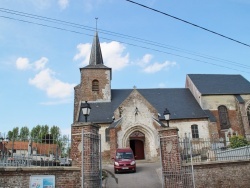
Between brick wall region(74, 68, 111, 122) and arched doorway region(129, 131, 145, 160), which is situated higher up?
brick wall region(74, 68, 111, 122)

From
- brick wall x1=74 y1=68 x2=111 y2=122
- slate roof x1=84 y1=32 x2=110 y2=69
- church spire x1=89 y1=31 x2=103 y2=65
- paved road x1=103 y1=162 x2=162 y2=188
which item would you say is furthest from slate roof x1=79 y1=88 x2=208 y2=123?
paved road x1=103 y1=162 x2=162 y2=188

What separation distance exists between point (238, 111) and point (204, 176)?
23.7 metres

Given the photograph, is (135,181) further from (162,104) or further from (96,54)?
(96,54)

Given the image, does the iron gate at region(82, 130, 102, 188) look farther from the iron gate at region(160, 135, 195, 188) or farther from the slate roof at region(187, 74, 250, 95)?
the slate roof at region(187, 74, 250, 95)

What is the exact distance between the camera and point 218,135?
29.4 m

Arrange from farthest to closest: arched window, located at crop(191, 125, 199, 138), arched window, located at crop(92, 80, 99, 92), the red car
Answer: arched window, located at crop(92, 80, 99, 92) < arched window, located at crop(191, 125, 199, 138) < the red car

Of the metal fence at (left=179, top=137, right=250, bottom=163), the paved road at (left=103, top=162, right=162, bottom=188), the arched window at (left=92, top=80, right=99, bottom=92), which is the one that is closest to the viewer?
the metal fence at (left=179, top=137, right=250, bottom=163)

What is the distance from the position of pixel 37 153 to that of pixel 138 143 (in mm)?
16013

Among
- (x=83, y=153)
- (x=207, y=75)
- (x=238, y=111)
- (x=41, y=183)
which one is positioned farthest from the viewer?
(x=207, y=75)

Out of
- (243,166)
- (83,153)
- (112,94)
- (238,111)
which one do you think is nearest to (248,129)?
(238,111)

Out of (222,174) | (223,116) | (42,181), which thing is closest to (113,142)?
(222,174)

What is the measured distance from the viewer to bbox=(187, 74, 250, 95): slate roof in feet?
107

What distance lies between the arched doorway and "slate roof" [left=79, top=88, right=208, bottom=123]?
3655mm

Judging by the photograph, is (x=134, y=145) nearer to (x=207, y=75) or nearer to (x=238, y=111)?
(x=238, y=111)
